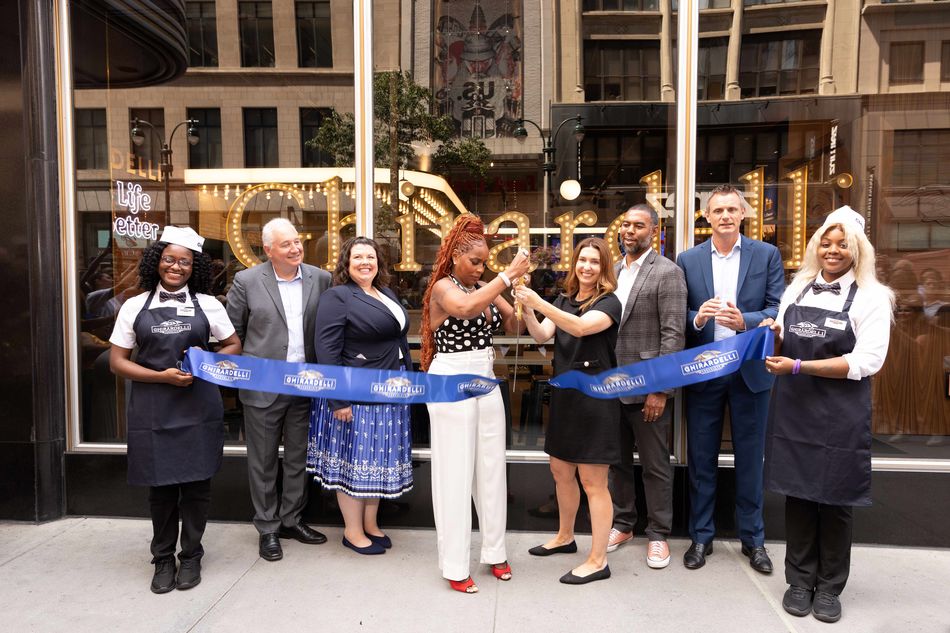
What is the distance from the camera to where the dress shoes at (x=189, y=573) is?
3473 millimetres

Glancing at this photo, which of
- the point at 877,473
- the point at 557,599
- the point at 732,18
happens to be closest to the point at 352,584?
the point at 557,599

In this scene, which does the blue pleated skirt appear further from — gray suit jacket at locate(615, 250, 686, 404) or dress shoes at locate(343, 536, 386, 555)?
gray suit jacket at locate(615, 250, 686, 404)

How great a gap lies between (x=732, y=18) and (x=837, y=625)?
400cm

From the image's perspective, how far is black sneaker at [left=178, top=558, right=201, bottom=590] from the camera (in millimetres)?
3473

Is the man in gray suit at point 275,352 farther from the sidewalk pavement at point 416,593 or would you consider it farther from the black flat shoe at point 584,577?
the black flat shoe at point 584,577

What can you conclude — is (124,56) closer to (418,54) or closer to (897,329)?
(418,54)

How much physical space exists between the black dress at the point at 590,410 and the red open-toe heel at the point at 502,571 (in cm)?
71

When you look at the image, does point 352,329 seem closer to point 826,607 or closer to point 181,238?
point 181,238

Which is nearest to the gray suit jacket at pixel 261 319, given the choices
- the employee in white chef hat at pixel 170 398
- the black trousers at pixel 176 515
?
the employee in white chef hat at pixel 170 398

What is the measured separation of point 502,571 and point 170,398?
209 cm

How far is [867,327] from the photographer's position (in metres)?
2.94

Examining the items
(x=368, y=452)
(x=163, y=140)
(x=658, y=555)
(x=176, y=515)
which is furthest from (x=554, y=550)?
(x=163, y=140)

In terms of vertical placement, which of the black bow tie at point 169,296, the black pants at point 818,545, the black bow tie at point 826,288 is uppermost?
the black bow tie at point 826,288

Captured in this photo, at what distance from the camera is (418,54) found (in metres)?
4.84
